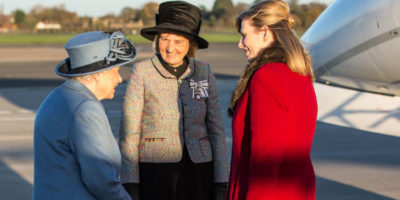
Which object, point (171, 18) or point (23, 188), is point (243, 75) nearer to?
point (171, 18)

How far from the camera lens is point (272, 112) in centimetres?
238

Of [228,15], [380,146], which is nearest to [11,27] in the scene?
[228,15]

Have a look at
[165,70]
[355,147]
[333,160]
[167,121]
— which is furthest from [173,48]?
[355,147]

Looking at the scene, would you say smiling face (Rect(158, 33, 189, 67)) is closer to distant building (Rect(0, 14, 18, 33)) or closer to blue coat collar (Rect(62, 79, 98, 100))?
blue coat collar (Rect(62, 79, 98, 100))

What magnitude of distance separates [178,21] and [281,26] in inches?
38.4

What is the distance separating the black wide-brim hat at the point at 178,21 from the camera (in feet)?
10.9

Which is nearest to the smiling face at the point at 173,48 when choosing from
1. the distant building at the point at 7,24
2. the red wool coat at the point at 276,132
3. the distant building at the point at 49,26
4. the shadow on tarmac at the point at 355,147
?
the red wool coat at the point at 276,132

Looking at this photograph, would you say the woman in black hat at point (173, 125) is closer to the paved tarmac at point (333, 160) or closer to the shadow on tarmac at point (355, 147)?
the paved tarmac at point (333, 160)

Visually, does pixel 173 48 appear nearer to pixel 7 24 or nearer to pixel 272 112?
pixel 272 112

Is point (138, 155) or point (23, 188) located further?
point (23, 188)

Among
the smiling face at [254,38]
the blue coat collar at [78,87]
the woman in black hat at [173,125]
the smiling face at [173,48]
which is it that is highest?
the smiling face at [254,38]

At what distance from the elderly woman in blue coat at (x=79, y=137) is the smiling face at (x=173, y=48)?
983 mm

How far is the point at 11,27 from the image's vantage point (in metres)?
136

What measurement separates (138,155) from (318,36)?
515 centimetres
